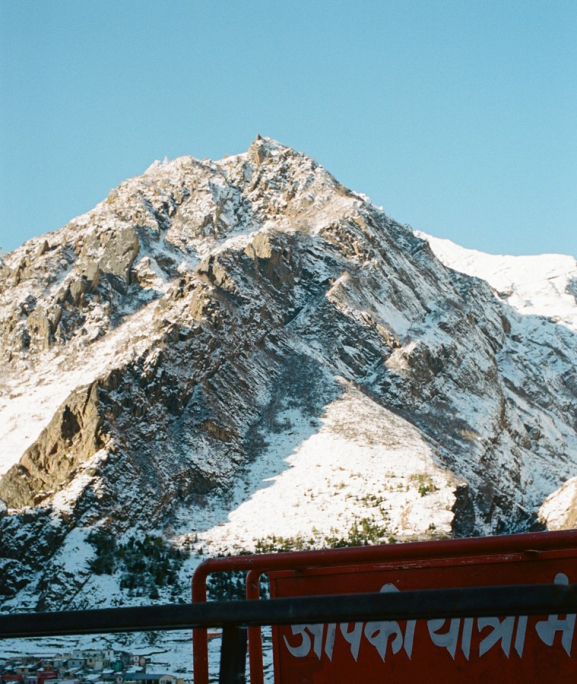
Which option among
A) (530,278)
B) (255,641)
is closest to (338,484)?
(255,641)

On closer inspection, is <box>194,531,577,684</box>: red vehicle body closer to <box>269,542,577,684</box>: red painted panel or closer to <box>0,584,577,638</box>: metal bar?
<box>269,542,577,684</box>: red painted panel

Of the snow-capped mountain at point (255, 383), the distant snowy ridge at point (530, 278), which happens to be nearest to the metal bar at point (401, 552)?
the snow-capped mountain at point (255, 383)

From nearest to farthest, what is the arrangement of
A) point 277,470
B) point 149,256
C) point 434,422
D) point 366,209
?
point 277,470, point 434,422, point 149,256, point 366,209

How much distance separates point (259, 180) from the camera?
11138cm

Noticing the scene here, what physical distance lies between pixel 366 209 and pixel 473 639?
109m

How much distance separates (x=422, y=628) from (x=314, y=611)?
1473 millimetres

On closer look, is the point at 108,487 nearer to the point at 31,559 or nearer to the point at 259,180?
the point at 31,559

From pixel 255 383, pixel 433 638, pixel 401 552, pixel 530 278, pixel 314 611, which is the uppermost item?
pixel 530 278

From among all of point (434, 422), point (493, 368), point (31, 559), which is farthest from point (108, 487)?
point (493, 368)

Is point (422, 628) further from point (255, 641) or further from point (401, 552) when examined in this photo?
point (255, 641)

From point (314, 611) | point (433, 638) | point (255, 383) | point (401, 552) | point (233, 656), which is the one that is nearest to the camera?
point (314, 611)

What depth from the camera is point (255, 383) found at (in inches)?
3282

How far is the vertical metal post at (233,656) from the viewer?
2768mm

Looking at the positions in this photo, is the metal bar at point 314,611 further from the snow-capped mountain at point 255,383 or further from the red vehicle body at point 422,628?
the snow-capped mountain at point 255,383
